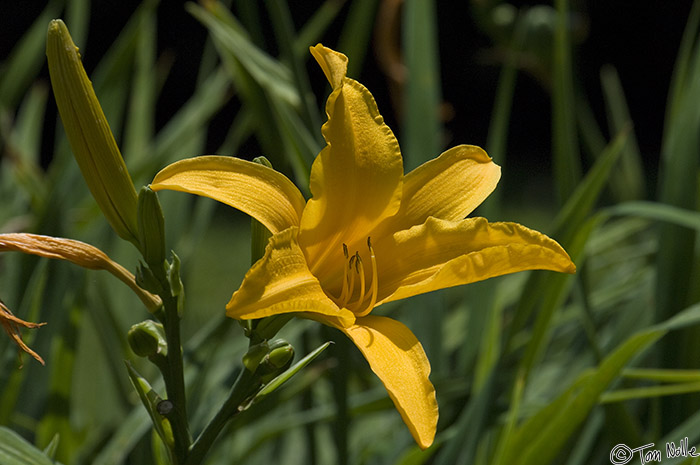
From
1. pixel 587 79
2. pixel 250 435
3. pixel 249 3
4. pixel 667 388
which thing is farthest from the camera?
pixel 587 79

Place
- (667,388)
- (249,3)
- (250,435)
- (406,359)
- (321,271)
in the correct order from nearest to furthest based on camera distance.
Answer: (406,359)
(321,271)
(667,388)
(249,3)
(250,435)

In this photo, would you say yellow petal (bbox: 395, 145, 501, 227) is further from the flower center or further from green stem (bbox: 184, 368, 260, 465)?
green stem (bbox: 184, 368, 260, 465)

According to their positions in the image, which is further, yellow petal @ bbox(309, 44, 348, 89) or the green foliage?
the green foliage

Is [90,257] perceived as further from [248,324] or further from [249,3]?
[249,3]

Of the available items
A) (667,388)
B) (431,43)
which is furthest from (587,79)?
(667,388)
